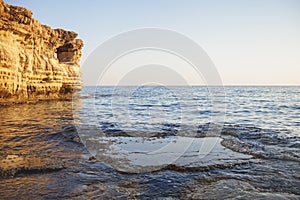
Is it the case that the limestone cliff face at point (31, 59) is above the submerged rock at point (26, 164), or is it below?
above

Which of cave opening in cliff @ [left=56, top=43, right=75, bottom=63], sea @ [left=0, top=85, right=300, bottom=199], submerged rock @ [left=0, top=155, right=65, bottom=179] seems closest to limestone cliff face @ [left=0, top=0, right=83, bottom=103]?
cave opening in cliff @ [left=56, top=43, right=75, bottom=63]

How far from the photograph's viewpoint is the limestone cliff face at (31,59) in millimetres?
16234

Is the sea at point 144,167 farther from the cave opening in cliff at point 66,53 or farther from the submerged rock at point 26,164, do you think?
the cave opening in cliff at point 66,53

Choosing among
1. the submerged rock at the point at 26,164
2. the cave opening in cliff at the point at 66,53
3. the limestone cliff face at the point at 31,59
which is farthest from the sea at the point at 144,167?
the cave opening in cliff at the point at 66,53

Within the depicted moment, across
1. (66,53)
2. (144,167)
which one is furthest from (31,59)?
(144,167)

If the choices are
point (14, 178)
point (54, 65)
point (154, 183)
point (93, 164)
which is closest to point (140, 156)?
point (93, 164)

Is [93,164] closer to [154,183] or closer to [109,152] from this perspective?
[109,152]

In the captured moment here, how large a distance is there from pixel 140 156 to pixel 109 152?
34.8 inches

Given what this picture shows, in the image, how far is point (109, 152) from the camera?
18.3 feet

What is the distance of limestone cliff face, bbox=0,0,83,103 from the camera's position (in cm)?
1623

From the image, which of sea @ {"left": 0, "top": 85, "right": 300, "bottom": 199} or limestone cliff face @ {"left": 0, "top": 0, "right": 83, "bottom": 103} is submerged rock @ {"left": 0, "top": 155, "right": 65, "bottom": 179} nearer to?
sea @ {"left": 0, "top": 85, "right": 300, "bottom": 199}

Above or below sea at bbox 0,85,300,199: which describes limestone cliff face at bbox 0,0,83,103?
above

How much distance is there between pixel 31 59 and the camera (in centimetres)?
2055

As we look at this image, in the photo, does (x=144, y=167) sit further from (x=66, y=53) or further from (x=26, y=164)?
(x=66, y=53)
